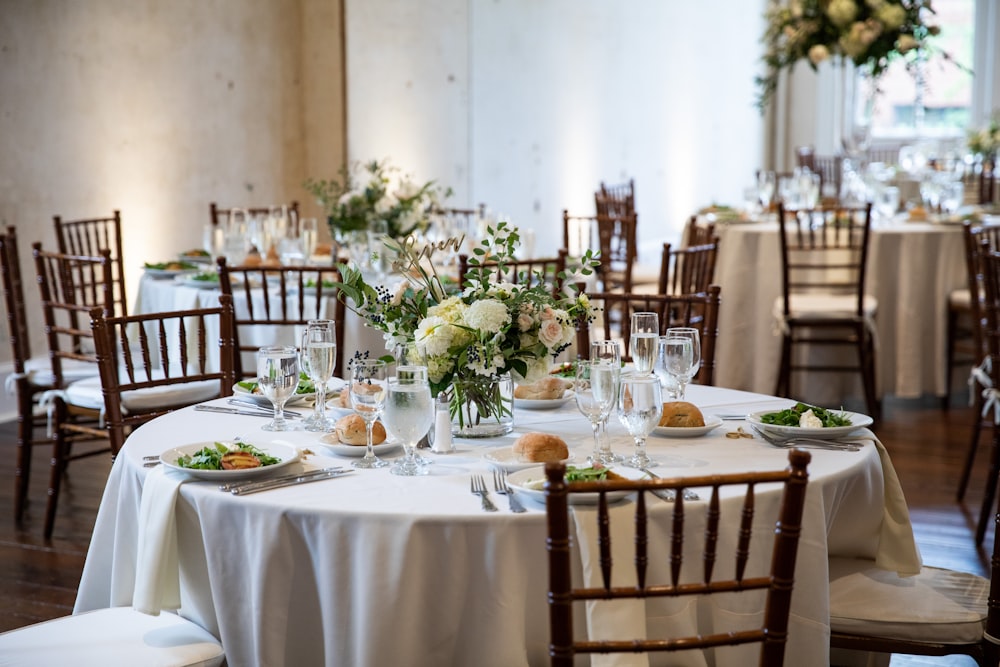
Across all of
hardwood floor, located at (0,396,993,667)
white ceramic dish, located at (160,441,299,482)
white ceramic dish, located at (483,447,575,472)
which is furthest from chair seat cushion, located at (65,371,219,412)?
white ceramic dish, located at (483,447,575,472)

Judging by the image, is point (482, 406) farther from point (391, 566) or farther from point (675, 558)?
point (675, 558)

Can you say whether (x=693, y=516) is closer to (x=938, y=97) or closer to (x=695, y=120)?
(x=695, y=120)

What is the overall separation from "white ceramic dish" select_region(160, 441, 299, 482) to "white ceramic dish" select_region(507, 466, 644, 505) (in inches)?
16.0

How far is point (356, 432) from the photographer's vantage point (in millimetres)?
2102

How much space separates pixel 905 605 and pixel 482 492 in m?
0.84

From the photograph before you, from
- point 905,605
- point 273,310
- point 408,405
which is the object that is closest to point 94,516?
point 273,310

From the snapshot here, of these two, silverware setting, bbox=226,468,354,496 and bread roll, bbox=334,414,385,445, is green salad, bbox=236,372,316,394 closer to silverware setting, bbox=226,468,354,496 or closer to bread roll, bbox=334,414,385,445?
bread roll, bbox=334,414,385,445

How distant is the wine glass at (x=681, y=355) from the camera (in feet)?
7.76

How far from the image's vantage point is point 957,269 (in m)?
5.60

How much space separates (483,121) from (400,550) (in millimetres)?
5867

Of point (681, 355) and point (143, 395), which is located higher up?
point (681, 355)

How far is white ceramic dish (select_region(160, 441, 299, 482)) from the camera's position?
6.24 ft

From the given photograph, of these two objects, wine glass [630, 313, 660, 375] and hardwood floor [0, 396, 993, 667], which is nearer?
wine glass [630, 313, 660, 375]

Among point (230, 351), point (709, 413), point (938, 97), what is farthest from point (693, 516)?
point (938, 97)
